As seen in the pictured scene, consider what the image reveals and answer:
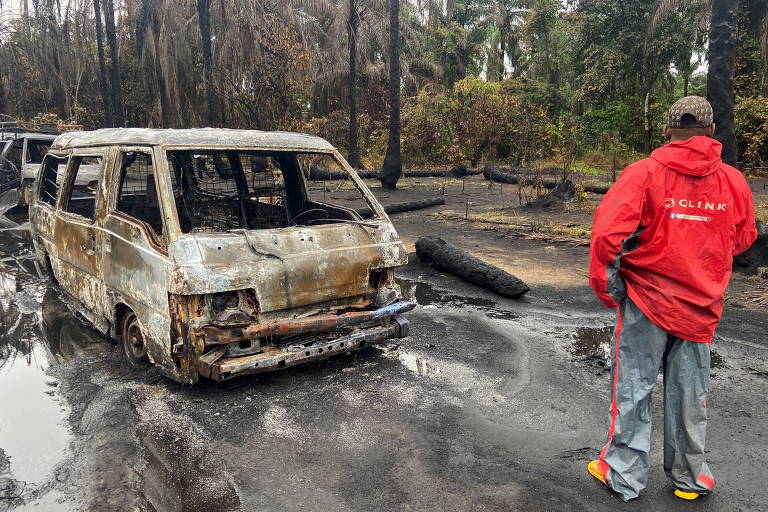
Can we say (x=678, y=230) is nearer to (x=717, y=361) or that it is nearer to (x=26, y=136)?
(x=717, y=361)

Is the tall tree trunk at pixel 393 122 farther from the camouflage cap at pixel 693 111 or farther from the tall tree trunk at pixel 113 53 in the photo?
the camouflage cap at pixel 693 111

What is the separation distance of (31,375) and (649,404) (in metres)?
4.56

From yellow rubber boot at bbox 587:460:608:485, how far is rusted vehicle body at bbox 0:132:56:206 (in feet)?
44.3

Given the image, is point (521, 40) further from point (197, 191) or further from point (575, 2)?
point (197, 191)

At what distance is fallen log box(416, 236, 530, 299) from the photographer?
6.96 metres

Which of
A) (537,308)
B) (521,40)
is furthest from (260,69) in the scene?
(521,40)

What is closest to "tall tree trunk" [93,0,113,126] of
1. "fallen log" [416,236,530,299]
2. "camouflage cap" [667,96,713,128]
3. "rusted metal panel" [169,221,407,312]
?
"fallen log" [416,236,530,299]

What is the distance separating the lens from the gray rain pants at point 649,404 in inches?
116

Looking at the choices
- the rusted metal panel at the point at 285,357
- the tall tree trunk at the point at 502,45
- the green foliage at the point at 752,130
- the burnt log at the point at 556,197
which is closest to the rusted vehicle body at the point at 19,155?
the burnt log at the point at 556,197

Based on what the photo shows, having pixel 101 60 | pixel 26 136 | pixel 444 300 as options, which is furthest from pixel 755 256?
pixel 101 60

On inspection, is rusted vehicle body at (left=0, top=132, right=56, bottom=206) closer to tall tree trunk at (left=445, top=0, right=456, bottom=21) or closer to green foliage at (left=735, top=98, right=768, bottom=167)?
green foliage at (left=735, top=98, right=768, bottom=167)

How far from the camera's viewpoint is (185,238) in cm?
403

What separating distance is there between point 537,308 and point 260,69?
14.3m

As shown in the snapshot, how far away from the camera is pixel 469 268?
7.57 meters
